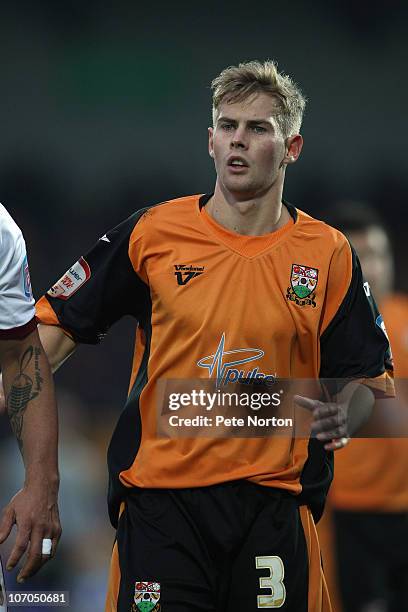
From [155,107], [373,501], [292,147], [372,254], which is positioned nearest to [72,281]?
[292,147]

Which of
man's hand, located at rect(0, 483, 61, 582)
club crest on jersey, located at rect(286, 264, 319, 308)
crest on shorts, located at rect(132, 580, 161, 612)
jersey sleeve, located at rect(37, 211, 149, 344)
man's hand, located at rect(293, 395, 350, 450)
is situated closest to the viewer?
man's hand, located at rect(0, 483, 61, 582)

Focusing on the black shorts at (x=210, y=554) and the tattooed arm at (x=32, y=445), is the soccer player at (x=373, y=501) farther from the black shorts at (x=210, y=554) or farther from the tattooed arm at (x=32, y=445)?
the tattooed arm at (x=32, y=445)

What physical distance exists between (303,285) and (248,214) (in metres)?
0.32

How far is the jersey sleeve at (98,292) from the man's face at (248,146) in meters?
0.36

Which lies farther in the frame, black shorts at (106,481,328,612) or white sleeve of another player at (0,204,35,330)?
black shorts at (106,481,328,612)

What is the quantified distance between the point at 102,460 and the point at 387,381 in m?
4.64

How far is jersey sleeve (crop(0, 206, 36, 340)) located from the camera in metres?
2.96

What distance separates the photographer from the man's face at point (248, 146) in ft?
12.0

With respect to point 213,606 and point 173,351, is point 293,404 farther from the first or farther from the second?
point 213,606

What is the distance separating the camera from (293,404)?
3.58m

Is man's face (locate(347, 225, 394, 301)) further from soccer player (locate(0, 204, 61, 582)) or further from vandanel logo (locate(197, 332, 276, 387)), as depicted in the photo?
soccer player (locate(0, 204, 61, 582))

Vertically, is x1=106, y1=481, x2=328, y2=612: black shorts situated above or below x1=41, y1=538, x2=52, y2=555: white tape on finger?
below

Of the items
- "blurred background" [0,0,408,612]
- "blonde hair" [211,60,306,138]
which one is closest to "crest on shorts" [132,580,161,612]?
"blonde hair" [211,60,306,138]

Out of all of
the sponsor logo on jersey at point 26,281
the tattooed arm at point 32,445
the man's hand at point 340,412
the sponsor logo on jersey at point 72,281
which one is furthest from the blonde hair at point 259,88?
the tattooed arm at point 32,445
